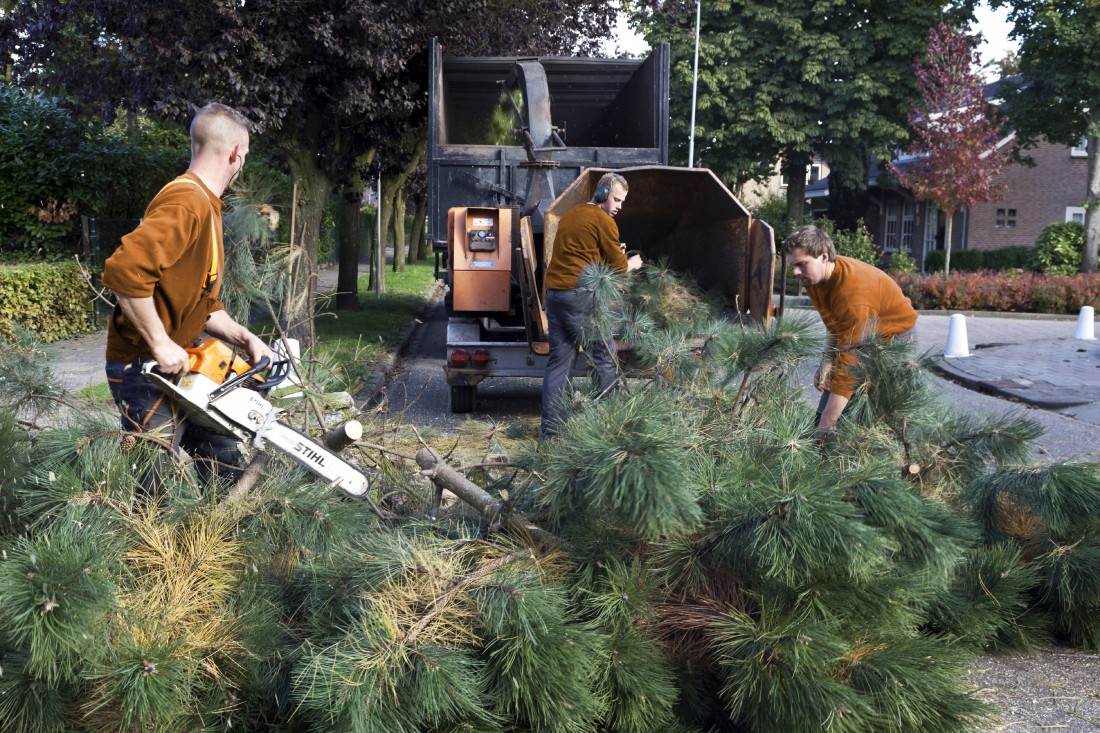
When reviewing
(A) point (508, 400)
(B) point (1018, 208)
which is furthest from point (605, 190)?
(B) point (1018, 208)

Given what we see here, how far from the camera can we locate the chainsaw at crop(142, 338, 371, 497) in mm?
3113

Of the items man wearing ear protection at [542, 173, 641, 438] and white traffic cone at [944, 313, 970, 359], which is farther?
white traffic cone at [944, 313, 970, 359]

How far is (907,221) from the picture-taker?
42219mm

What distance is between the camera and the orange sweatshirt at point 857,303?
15.2ft

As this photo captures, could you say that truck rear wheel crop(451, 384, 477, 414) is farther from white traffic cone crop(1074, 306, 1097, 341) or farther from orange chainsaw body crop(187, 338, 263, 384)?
white traffic cone crop(1074, 306, 1097, 341)

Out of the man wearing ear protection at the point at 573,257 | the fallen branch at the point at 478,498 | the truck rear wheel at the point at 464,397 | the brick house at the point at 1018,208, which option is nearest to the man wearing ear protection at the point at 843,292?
the man wearing ear protection at the point at 573,257

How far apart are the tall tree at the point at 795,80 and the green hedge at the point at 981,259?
12.4 ft

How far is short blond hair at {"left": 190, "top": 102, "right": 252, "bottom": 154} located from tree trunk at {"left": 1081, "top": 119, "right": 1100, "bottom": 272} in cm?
2583

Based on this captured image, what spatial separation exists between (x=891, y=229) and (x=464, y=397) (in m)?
38.6

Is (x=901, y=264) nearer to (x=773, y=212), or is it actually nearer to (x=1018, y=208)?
(x=773, y=212)

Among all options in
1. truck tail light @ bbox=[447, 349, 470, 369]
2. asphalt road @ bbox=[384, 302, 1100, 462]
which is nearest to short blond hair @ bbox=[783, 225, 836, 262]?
asphalt road @ bbox=[384, 302, 1100, 462]

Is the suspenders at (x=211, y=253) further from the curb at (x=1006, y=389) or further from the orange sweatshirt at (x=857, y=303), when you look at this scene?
the curb at (x=1006, y=389)

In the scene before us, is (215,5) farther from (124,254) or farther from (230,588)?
(230,588)

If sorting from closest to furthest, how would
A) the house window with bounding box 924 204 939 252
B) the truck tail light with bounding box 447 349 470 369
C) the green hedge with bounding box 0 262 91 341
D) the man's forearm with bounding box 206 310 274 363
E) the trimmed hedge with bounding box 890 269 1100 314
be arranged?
the man's forearm with bounding box 206 310 274 363 → the truck tail light with bounding box 447 349 470 369 → the green hedge with bounding box 0 262 91 341 → the trimmed hedge with bounding box 890 269 1100 314 → the house window with bounding box 924 204 939 252
